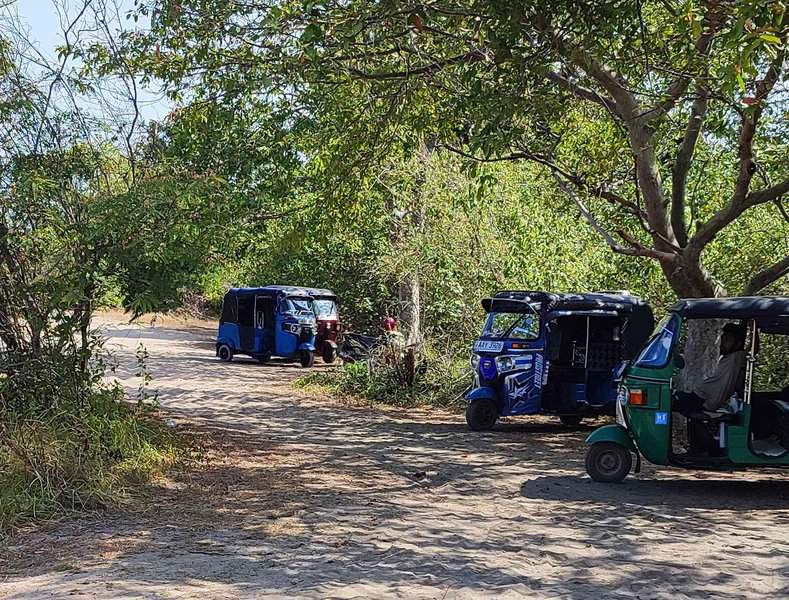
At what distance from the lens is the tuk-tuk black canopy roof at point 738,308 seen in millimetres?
8648

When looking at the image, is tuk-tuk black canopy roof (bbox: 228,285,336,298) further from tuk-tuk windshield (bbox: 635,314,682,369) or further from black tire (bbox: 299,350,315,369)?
tuk-tuk windshield (bbox: 635,314,682,369)

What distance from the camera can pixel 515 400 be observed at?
13.3 m

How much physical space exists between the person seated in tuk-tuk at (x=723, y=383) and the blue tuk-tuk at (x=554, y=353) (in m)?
3.72

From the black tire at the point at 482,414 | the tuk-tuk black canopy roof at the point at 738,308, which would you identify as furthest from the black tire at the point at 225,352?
the tuk-tuk black canopy roof at the point at 738,308

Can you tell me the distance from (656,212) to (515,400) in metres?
3.36

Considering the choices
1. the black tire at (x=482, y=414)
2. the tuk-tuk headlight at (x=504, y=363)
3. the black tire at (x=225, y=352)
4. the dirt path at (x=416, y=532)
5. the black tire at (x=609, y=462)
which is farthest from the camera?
the black tire at (x=225, y=352)

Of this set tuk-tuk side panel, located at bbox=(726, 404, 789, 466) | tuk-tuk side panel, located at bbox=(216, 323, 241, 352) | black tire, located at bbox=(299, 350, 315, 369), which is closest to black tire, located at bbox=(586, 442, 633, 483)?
tuk-tuk side panel, located at bbox=(726, 404, 789, 466)

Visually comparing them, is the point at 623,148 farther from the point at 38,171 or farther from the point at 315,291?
the point at 315,291

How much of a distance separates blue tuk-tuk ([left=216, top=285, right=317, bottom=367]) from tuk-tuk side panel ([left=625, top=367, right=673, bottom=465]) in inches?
632

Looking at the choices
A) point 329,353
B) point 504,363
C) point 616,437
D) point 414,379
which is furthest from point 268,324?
point 616,437

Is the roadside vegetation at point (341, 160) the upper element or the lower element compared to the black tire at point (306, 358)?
upper

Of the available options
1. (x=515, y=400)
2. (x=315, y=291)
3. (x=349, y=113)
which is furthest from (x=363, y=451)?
(x=315, y=291)

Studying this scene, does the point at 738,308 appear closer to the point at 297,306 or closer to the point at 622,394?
the point at 622,394

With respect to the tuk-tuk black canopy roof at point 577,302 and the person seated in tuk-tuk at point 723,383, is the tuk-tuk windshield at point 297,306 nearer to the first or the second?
the tuk-tuk black canopy roof at point 577,302
